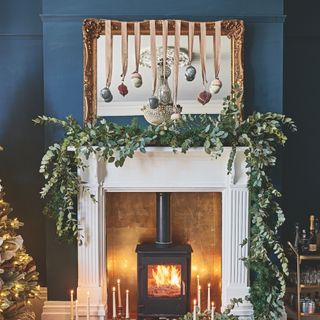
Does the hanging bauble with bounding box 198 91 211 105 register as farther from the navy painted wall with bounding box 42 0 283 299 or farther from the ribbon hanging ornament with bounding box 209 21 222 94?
the navy painted wall with bounding box 42 0 283 299

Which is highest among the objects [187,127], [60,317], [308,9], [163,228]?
[308,9]

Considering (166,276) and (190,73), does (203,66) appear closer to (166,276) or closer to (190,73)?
(190,73)

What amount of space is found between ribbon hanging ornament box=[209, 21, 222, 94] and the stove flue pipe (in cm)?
92

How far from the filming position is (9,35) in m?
4.42

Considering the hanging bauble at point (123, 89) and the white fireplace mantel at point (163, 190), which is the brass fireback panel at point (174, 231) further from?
the hanging bauble at point (123, 89)

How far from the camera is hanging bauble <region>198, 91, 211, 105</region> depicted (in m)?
3.87

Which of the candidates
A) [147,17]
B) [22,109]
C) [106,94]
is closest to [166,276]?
[106,94]

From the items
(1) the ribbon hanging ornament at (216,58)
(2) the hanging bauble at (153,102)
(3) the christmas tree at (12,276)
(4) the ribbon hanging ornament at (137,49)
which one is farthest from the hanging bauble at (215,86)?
(3) the christmas tree at (12,276)

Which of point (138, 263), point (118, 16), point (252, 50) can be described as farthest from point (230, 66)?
point (138, 263)

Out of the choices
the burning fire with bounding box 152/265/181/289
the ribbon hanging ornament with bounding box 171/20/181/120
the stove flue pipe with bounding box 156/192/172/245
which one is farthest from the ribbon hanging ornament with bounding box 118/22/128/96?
the burning fire with bounding box 152/265/181/289

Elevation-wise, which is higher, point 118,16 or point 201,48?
point 118,16

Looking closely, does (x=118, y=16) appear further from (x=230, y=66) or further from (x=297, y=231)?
(x=297, y=231)

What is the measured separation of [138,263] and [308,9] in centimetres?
269

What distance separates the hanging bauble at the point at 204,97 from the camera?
12.7 feet
